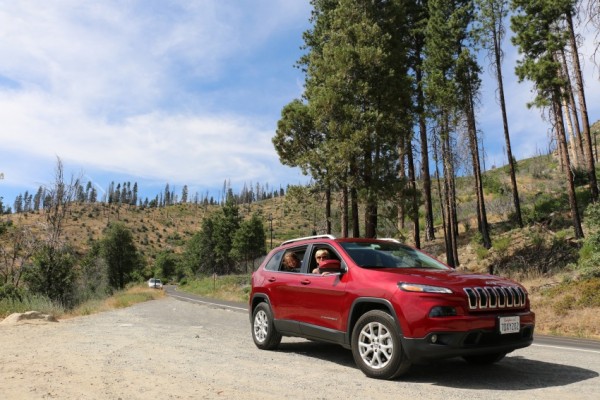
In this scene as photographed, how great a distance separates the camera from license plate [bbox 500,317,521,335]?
497 centimetres

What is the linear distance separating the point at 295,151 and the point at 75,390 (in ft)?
62.4

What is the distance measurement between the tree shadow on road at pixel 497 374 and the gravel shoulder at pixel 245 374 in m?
0.01

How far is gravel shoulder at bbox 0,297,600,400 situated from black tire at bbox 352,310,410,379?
139 millimetres

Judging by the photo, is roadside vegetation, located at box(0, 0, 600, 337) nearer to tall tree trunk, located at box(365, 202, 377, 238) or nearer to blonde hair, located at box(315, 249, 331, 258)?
tall tree trunk, located at box(365, 202, 377, 238)

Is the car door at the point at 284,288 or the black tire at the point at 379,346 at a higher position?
the car door at the point at 284,288

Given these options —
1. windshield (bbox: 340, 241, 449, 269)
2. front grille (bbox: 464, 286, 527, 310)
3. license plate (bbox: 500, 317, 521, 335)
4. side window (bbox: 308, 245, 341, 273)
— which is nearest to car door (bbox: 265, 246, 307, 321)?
side window (bbox: 308, 245, 341, 273)

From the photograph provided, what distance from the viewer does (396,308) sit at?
5012 mm

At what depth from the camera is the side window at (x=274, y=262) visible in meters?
7.73

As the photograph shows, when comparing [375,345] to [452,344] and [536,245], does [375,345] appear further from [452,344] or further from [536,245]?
[536,245]

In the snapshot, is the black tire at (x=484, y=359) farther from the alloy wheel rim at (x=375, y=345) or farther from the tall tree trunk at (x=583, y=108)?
the tall tree trunk at (x=583, y=108)

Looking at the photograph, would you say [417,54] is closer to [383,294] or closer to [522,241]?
[522,241]

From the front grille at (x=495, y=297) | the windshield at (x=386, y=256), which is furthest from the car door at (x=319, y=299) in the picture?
the front grille at (x=495, y=297)

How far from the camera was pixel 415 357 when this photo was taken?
4801 millimetres

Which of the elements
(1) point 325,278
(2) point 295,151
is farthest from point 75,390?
(2) point 295,151
